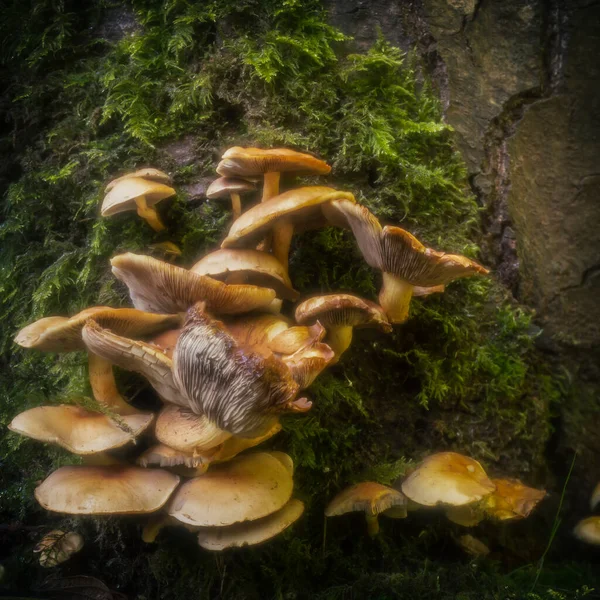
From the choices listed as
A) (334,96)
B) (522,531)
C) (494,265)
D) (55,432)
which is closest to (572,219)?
(494,265)

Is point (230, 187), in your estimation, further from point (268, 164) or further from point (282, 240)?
point (282, 240)

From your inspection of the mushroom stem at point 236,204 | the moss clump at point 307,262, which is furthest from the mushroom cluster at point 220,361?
the moss clump at point 307,262

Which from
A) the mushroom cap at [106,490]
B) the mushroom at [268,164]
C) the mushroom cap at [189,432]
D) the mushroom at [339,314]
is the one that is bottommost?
the mushroom cap at [106,490]

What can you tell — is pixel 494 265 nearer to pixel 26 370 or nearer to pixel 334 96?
pixel 334 96

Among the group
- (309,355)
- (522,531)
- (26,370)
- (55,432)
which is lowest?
(522,531)

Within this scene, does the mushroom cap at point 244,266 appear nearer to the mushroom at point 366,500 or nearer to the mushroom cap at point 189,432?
the mushroom cap at point 189,432

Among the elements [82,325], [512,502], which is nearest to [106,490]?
[82,325]
